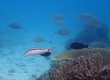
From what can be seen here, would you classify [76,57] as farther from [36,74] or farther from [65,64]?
[36,74]

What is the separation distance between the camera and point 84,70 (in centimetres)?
426

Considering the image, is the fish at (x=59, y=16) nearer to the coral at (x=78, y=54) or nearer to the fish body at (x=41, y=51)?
the fish body at (x=41, y=51)

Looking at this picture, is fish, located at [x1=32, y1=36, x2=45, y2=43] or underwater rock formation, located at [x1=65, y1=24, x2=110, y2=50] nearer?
fish, located at [x1=32, y1=36, x2=45, y2=43]

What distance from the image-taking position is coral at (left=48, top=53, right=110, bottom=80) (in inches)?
164

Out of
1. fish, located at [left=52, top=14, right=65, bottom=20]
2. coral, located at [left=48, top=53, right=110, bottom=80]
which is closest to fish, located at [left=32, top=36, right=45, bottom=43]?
fish, located at [left=52, top=14, right=65, bottom=20]

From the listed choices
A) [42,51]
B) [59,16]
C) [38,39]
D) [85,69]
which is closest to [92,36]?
[59,16]

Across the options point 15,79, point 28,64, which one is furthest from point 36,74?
point 28,64

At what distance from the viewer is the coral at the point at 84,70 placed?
4.18 metres

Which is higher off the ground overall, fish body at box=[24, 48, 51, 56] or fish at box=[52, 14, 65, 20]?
fish at box=[52, 14, 65, 20]

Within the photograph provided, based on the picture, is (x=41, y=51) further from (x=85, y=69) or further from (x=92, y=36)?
(x=92, y=36)

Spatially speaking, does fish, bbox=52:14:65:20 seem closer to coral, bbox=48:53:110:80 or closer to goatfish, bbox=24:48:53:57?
goatfish, bbox=24:48:53:57

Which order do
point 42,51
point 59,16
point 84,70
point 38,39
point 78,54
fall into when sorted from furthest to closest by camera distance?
point 59,16 < point 38,39 < point 42,51 < point 78,54 < point 84,70

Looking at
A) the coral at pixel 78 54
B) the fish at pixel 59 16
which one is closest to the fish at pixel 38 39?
the fish at pixel 59 16

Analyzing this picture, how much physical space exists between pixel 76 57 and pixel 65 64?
43 cm
